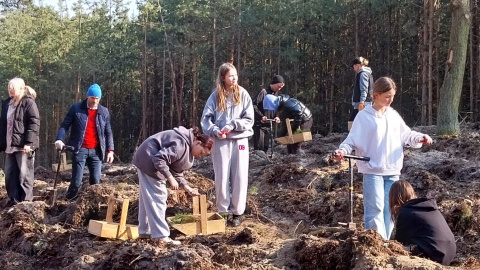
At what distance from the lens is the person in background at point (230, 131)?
6.34 m

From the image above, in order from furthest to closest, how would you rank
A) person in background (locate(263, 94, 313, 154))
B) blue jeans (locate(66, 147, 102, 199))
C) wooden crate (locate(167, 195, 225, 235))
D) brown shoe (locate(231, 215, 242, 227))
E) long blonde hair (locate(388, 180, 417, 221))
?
person in background (locate(263, 94, 313, 154))
blue jeans (locate(66, 147, 102, 199))
brown shoe (locate(231, 215, 242, 227))
wooden crate (locate(167, 195, 225, 235))
long blonde hair (locate(388, 180, 417, 221))

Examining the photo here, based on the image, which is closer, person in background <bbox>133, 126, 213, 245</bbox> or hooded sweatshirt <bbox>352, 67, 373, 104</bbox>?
person in background <bbox>133, 126, 213, 245</bbox>

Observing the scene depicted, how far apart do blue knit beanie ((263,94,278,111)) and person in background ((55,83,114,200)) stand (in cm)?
392

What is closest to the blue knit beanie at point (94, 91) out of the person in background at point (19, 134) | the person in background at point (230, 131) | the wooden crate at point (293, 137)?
the person in background at point (19, 134)

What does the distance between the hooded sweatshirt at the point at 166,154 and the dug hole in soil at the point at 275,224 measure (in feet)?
2.13

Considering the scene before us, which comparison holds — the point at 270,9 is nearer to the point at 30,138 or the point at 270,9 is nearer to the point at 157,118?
the point at 157,118

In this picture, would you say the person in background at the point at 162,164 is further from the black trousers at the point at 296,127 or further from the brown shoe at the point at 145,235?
the black trousers at the point at 296,127

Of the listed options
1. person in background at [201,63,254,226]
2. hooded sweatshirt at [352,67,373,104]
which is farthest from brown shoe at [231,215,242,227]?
hooded sweatshirt at [352,67,373,104]

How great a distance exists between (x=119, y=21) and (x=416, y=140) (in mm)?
36432

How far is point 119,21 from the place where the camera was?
39.7 metres

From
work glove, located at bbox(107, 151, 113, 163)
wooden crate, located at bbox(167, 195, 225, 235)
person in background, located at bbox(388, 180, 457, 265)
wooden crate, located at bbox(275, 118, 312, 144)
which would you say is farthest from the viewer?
wooden crate, located at bbox(275, 118, 312, 144)

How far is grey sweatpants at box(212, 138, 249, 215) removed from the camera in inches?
250

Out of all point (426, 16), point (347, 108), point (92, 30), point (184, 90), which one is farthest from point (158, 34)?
point (426, 16)

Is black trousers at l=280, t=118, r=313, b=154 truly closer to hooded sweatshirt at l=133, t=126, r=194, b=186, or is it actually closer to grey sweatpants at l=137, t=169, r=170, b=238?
grey sweatpants at l=137, t=169, r=170, b=238
